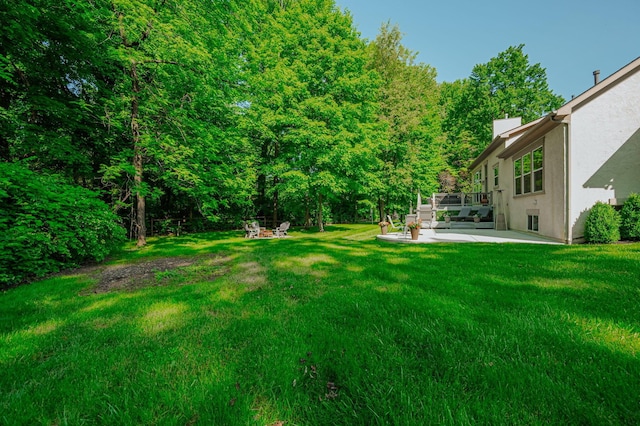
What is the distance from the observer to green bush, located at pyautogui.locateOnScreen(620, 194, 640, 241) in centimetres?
744

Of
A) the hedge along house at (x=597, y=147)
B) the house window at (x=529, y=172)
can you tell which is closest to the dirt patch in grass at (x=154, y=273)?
the hedge along house at (x=597, y=147)

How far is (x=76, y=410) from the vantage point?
5.64 feet

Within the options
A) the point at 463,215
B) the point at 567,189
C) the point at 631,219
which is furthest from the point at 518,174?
the point at 631,219

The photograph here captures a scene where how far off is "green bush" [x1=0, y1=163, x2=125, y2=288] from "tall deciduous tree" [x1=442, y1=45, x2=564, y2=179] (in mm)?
34013

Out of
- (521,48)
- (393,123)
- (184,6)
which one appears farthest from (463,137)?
(184,6)

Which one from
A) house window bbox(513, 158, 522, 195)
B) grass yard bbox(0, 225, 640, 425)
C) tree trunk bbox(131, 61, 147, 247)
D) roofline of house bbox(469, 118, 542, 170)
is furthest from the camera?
roofline of house bbox(469, 118, 542, 170)

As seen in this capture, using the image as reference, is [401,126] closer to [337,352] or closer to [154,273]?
[154,273]

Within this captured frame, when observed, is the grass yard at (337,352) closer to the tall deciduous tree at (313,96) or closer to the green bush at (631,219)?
the green bush at (631,219)

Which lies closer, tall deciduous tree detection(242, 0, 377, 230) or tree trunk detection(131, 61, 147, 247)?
tree trunk detection(131, 61, 147, 247)

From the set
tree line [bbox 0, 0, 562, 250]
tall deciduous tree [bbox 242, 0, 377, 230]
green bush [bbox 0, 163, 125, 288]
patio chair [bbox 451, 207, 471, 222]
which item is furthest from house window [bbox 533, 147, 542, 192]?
green bush [bbox 0, 163, 125, 288]

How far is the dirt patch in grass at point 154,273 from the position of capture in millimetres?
5027

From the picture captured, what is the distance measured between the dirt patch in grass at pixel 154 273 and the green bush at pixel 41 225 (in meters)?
0.72

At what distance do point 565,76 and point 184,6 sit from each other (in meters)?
30.7

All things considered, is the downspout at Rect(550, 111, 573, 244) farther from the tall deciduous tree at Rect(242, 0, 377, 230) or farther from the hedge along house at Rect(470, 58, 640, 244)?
the tall deciduous tree at Rect(242, 0, 377, 230)
